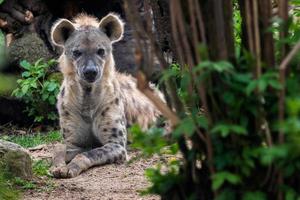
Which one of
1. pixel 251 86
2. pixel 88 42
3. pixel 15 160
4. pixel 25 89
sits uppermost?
pixel 88 42

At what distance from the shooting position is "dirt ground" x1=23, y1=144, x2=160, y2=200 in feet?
16.3

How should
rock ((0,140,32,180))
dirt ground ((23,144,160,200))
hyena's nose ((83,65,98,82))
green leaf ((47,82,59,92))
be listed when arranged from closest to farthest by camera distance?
dirt ground ((23,144,160,200)) → rock ((0,140,32,180)) → hyena's nose ((83,65,98,82)) → green leaf ((47,82,59,92))

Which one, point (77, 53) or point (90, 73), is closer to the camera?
point (90, 73)

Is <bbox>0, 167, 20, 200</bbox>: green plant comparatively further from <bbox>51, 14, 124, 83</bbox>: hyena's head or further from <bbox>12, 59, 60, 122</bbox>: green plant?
Answer: <bbox>12, 59, 60, 122</bbox>: green plant

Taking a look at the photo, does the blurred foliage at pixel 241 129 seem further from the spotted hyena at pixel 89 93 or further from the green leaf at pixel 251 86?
the spotted hyena at pixel 89 93

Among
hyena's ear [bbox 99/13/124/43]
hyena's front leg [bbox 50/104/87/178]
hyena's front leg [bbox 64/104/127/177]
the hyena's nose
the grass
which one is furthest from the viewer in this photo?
the grass

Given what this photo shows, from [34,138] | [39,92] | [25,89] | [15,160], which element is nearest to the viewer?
[15,160]

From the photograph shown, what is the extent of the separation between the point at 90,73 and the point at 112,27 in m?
0.76

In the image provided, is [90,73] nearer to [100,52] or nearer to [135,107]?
[100,52]

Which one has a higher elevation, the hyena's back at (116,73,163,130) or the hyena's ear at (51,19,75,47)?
the hyena's ear at (51,19,75,47)

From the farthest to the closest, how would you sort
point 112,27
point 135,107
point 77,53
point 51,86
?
point 51,86 < point 135,107 < point 112,27 < point 77,53

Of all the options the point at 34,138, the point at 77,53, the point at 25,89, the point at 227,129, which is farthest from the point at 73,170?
the point at 227,129

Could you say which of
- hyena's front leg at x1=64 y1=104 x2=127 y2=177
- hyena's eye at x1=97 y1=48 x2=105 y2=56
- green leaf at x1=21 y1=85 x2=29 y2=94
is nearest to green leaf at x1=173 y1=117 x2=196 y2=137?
hyena's front leg at x1=64 y1=104 x2=127 y2=177

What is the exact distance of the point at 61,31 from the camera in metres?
6.88
